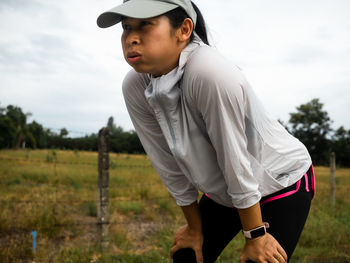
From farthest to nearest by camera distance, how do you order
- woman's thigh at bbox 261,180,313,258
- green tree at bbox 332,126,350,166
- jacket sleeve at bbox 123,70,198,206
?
1. green tree at bbox 332,126,350,166
2. jacket sleeve at bbox 123,70,198,206
3. woman's thigh at bbox 261,180,313,258

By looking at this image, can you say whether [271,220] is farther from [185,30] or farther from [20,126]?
[20,126]

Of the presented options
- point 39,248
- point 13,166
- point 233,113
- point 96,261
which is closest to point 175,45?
point 233,113

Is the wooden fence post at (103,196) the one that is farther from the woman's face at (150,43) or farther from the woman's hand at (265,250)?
the woman's face at (150,43)

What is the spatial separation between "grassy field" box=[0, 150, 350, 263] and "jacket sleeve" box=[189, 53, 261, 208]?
7.77ft

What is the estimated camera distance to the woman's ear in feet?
4.36

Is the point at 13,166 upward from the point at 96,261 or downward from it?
upward

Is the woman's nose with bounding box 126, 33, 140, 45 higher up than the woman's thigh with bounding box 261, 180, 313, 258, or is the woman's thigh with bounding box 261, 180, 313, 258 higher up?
the woman's nose with bounding box 126, 33, 140, 45

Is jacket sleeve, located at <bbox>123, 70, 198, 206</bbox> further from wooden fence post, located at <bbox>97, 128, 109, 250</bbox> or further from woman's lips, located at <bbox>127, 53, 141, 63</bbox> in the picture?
wooden fence post, located at <bbox>97, 128, 109, 250</bbox>

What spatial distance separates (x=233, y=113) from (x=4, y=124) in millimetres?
18801

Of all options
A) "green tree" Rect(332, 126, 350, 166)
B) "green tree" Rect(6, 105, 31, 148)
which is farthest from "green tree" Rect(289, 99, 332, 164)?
"green tree" Rect(6, 105, 31, 148)

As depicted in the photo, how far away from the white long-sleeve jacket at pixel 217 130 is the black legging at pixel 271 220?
0.09 meters

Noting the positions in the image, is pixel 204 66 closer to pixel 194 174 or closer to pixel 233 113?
pixel 233 113

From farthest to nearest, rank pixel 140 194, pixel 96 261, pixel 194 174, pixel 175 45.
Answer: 1. pixel 140 194
2. pixel 96 261
3. pixel 194 174
4. pixel 175 45

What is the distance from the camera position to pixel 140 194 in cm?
706
